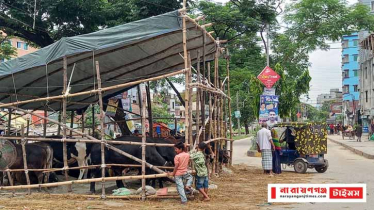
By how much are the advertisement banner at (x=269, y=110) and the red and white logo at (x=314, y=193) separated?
10.9 meters

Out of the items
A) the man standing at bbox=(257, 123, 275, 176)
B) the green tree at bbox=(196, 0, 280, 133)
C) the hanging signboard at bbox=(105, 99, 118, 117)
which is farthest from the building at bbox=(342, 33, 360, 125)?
the man standing at bbox=(257, 123, 275, 176)

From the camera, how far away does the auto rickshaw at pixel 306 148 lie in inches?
630

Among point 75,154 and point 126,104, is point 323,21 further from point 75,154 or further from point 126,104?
point 75,154

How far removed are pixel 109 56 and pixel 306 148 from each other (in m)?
7.48

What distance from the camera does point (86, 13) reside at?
786 inches

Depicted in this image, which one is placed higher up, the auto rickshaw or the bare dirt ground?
the auto rickshaw

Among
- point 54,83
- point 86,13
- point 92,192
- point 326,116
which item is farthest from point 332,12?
point 326,116

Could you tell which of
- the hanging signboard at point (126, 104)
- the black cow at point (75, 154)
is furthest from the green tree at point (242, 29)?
the black cow at point (75, 154)

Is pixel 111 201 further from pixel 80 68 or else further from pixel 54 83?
pixel 54 83

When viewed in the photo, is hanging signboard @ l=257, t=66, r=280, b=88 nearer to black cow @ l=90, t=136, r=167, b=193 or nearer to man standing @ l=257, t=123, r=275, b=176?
man standing @ l=257, t=123, r=275, b=176

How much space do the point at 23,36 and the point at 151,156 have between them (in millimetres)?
12525

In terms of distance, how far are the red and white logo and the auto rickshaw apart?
5927 millimetres

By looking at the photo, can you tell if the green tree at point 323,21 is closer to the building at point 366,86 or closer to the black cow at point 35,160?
the building at point 366,86

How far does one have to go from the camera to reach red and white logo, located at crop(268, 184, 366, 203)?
923 cm
